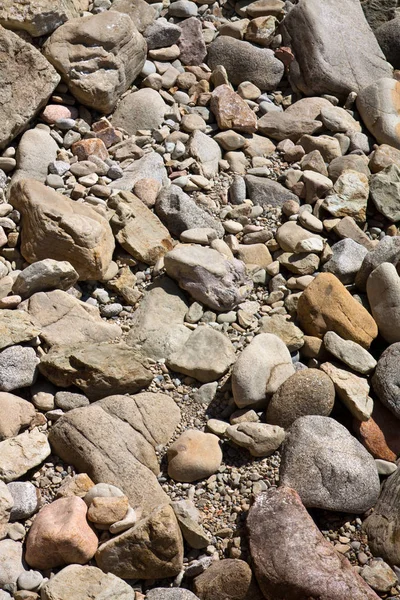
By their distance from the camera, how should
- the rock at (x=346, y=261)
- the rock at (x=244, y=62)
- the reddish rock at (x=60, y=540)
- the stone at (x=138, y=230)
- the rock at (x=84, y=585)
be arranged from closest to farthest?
the rock at (x=84, y=585) < the reddish rock at (x=60, y=540) < the stone at (x=138, y=230) < the rock at (x=346, y=261) < the rock at (x=244, y=62)

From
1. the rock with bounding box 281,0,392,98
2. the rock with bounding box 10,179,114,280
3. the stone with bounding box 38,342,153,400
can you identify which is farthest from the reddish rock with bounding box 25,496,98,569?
the rock with bounding box 281,0,392,98

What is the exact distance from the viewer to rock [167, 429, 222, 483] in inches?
143

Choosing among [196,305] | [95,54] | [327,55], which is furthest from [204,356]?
[327,55]

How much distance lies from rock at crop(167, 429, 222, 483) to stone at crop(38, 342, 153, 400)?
0.39 metres

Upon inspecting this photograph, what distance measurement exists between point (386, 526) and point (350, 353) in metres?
0.95

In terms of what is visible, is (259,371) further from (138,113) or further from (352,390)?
(138,113)

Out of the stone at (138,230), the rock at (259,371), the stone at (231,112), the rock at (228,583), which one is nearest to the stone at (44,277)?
the stone at (138,230)

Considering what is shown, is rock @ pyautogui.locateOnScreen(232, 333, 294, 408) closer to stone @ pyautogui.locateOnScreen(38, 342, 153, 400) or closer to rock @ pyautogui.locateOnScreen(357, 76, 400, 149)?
stone @ pyautogui.locateOnScreen(38, 342, 153, 400)

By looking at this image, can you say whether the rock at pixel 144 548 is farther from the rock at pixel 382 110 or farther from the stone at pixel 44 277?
the rock at pixel 382 110

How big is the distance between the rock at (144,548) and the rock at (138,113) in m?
2.91

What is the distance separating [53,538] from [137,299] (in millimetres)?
1555

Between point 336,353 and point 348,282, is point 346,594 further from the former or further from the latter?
point 348,282

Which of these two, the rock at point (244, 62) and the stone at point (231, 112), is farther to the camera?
the rock at point (244, 62)

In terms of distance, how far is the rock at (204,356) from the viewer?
4031mm
